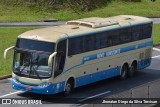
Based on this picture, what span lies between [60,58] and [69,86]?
1780 millimetres

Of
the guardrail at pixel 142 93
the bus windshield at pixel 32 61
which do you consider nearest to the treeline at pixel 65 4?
the bus windshield at pixel 32 61

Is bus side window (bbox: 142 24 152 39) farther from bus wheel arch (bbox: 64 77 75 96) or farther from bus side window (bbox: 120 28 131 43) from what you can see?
bus wheel arch (bbox: 64 77 75 96)

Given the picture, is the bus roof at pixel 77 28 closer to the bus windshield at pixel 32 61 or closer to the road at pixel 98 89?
the bus windshield at pixel 32 61

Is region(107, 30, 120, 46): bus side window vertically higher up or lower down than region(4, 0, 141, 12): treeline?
higher up

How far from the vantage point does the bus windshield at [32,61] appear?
73.7ft

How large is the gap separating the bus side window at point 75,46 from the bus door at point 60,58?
1.65 ft

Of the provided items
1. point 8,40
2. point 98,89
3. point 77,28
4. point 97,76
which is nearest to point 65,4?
point 8,40

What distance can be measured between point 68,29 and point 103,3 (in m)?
46.9

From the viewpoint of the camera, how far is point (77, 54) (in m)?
24.2

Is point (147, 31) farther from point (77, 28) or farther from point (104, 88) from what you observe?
point (77, 28)

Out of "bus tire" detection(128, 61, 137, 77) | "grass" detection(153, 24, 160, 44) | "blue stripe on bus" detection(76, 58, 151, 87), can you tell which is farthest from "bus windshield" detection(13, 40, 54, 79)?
"grass" detection(153, 24, 160, 44)

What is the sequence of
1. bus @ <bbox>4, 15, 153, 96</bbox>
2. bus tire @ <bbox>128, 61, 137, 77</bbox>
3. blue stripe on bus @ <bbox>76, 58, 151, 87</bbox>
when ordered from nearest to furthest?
1. bus @ <bbox>4, 15, 153, 96</bbox>
2. blue stripe on bus @ <bbox>76, 58, 151, 87</bbox>
3. bus tire @ <bbox>128, 61, 137, 77</bbox>

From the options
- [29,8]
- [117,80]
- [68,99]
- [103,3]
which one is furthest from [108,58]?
[103,3]

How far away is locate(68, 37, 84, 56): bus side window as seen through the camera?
23688 millimetres
